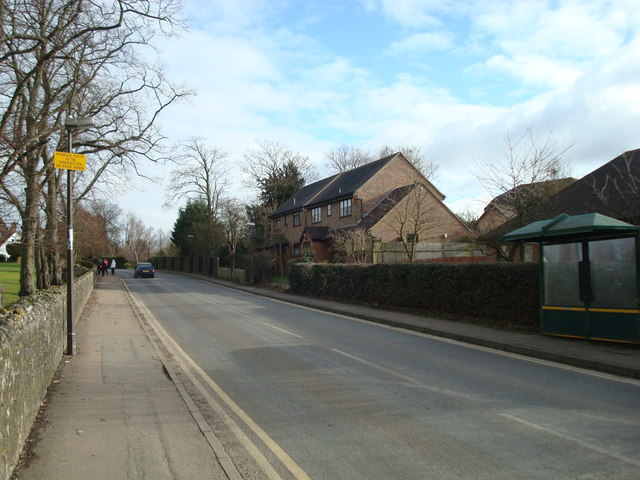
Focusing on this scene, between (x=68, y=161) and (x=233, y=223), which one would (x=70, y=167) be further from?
(x=233, y=223)

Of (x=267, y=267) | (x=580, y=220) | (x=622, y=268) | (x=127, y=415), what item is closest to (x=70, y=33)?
(x=127, y=415)

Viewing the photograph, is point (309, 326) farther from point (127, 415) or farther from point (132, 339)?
point (127, 415)

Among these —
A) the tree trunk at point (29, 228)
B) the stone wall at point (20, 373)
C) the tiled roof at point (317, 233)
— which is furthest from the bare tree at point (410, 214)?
the stone wall at point (20, 373)

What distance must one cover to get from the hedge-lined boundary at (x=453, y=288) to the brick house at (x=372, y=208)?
13.2 meters

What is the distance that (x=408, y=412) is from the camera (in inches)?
241

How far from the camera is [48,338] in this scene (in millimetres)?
7066

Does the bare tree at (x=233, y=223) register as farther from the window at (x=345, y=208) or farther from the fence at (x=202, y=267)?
the window at (x=345, y=208)

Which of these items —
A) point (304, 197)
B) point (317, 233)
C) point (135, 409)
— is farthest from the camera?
point (304, 197)

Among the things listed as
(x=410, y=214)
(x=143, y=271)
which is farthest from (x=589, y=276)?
(x=143, y=271)

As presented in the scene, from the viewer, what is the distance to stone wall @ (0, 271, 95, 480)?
12.9 feet

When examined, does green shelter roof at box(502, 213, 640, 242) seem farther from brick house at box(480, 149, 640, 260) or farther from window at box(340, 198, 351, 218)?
window at box(340, 198, 351, 218)

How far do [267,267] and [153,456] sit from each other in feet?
108

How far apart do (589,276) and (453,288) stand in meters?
5.44

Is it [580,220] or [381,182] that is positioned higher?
[381,182]
